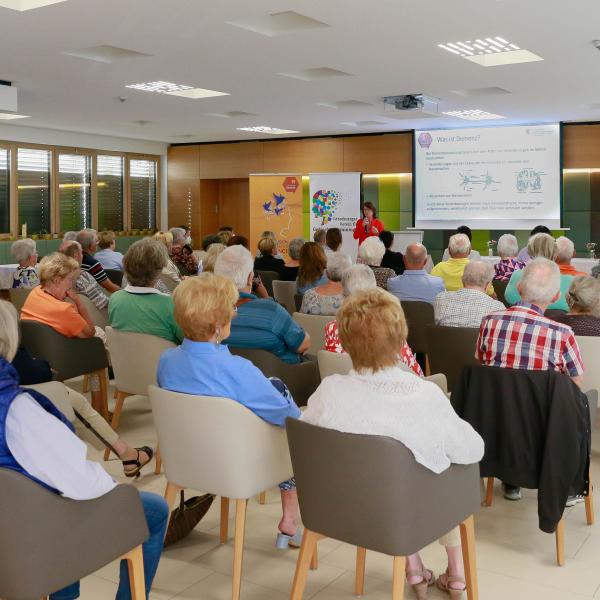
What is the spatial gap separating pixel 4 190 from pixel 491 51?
392 inches

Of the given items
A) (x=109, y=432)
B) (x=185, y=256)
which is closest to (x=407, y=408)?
(x=109, y=432)

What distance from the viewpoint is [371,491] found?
2.50m

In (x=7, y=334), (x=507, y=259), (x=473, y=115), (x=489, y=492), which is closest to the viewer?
(x=7, y=334)

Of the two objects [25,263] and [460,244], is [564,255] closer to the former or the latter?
[460,244]

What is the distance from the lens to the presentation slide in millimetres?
13148

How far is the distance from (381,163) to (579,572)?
470 inches

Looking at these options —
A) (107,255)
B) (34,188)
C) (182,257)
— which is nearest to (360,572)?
(107,255)

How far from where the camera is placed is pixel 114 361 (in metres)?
4.84

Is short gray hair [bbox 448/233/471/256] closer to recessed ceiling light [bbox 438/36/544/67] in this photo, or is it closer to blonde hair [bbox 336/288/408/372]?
recessed ceiling light [bbox 438/36/544/67]

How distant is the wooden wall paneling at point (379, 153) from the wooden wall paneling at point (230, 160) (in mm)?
2083

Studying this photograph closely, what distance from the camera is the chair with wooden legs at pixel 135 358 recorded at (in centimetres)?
466

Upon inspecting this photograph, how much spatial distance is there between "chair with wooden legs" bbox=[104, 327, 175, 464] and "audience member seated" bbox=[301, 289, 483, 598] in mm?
2081

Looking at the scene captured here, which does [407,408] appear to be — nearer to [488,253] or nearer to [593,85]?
[593,85]

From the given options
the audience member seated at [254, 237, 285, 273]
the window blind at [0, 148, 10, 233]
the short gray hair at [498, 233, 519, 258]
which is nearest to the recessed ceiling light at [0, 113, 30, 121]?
the window blind at [0, 148, 10, 233]
